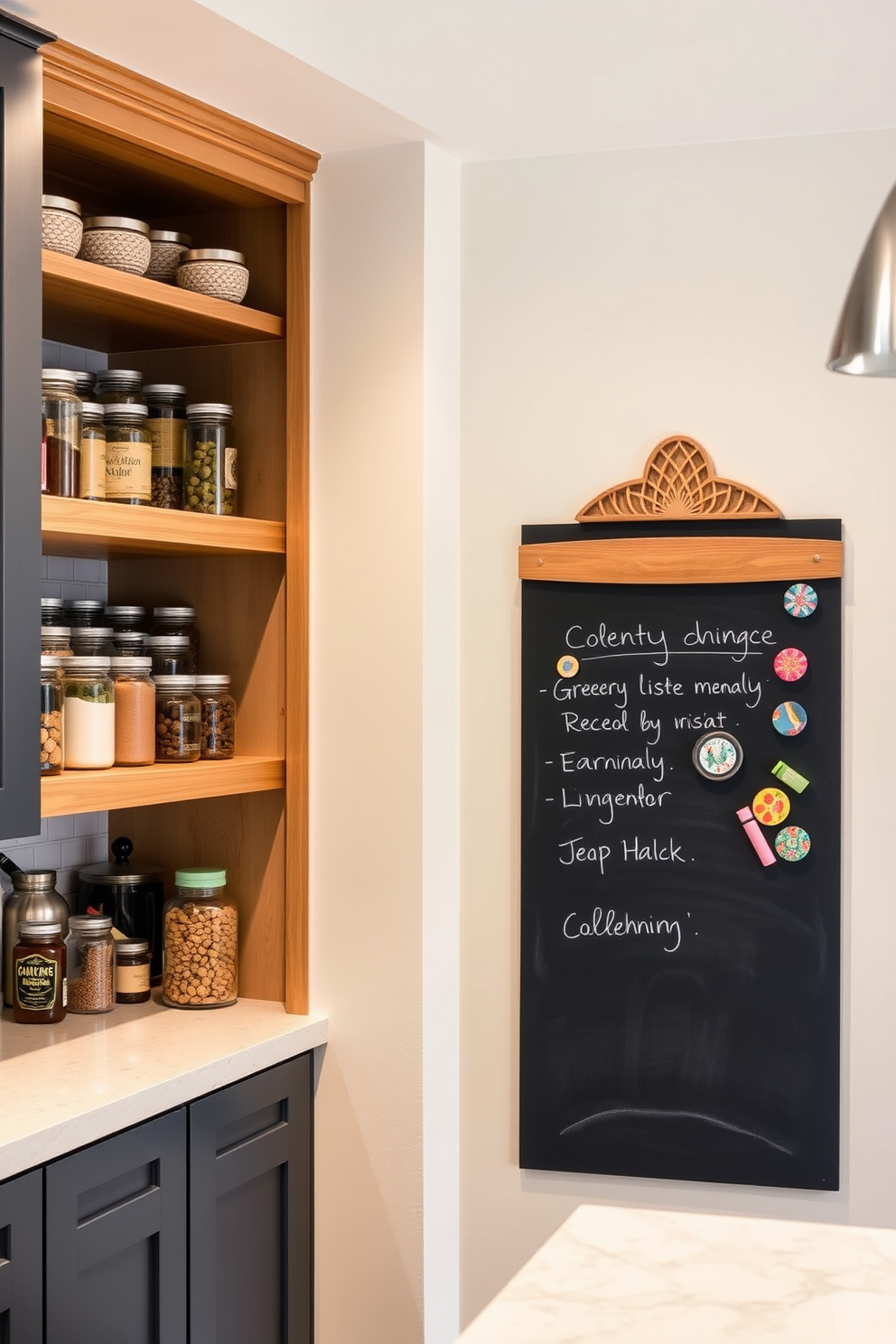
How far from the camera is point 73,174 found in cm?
227

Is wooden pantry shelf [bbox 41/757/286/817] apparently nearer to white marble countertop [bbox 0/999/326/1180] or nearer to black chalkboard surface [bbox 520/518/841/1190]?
white marble countertop [bbox 0/999/326/1180]

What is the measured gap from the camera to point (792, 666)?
2.34 metres

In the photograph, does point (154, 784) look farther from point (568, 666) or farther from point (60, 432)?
point (568, 666)

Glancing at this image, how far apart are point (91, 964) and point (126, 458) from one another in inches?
33.8

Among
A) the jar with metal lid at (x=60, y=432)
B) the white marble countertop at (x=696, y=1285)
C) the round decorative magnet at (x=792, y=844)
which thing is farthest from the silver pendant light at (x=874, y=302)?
the round decorative magnet at (x=792, y=844)

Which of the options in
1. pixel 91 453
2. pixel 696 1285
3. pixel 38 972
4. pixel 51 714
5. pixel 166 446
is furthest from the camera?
pixel 166 446

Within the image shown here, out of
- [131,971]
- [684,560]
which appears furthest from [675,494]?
[131,971]

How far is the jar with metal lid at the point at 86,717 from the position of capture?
210cm

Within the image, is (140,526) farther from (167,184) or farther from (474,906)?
(474,906)

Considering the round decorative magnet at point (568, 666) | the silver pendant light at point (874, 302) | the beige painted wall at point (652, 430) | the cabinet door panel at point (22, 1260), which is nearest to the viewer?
the silver pendant light at point (874, 302)

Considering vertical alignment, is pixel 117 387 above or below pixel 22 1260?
above

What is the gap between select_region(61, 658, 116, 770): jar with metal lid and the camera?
210 cm

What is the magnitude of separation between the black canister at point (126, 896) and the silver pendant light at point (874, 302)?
185cm

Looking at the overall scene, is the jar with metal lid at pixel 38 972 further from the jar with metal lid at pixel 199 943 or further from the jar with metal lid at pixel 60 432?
the jar with metal lid at pixel 60 432
